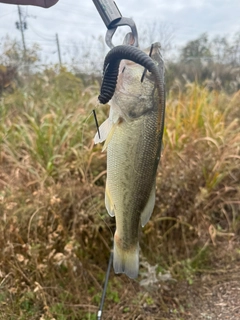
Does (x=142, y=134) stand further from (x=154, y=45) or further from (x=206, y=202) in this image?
(x=206, y=202)

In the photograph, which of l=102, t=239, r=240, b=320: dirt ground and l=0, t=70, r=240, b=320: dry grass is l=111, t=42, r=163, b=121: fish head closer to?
l=0, t=70, r=240, b=320: dry grass

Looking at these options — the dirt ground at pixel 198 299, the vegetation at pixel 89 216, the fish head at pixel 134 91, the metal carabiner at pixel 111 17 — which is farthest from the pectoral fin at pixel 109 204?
the dirt ground at pixel 198 299

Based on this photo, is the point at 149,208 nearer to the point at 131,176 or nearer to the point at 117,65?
the point at 131,176

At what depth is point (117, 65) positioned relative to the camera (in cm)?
75

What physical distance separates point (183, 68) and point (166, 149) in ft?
16.0

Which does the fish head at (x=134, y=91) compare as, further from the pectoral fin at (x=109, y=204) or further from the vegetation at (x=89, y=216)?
the vegetation at (x=89, y=216)

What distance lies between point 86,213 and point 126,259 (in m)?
1.21

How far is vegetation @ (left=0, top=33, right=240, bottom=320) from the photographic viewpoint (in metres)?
1.93

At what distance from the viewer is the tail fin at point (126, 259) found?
1.03 metres

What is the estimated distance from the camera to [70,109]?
3486 millimetres

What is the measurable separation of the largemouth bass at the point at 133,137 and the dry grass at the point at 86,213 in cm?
68

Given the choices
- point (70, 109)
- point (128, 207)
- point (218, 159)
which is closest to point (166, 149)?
point (218, 159)

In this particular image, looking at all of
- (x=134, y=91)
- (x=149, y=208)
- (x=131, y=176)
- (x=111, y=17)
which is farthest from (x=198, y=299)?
(x=111, y=17)

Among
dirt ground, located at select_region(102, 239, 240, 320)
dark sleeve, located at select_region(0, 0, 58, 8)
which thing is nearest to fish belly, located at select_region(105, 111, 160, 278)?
dark sleeve, located at select_region(0, 0, 58, 8)
